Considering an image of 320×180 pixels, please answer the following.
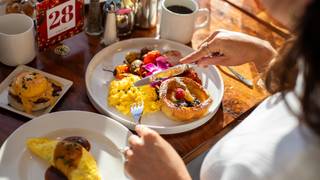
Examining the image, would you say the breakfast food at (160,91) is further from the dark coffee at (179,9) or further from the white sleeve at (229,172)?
the white sleeve at (229,172)

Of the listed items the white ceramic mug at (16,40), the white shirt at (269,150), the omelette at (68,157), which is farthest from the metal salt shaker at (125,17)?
the white shirt at (269,150)

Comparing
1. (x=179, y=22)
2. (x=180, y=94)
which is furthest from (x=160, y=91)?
(x=179, y=22)

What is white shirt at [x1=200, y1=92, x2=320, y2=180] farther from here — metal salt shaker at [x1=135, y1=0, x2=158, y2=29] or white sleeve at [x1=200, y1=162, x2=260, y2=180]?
metal salt shaker at [x1=135, y1=0, x2=158, y2=29]

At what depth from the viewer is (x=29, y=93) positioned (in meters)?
0.97

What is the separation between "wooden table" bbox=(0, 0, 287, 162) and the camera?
3.24 ft

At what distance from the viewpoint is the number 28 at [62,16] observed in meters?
1.10

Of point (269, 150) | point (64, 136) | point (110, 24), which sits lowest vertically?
point (64, 136)

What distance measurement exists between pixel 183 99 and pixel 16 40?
0.42 metres

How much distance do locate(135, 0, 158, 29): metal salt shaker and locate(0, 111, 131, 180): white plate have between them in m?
0.40

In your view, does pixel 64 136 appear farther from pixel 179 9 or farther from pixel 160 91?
pixel 179 9

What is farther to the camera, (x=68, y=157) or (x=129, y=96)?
(x=129, y=96)

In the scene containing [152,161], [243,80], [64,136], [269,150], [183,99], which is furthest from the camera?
[243,80]

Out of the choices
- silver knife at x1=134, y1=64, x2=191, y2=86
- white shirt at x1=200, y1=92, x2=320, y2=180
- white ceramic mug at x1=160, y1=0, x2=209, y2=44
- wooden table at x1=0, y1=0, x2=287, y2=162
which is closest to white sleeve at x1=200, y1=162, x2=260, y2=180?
white shirt at x1=200, y1=92, x2=320, y2=180

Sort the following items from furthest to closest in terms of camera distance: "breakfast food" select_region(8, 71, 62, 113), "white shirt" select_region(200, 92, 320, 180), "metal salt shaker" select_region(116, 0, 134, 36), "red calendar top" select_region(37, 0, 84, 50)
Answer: "metal salt shaker" select_region(116, 0, 134, 36) → "red calendar top" select_region(37, 0, 84, 50) → "breakfast food" select_region(8, 71, 62, 113) → "white shirt" select_region(200, 92, 320, 180)
